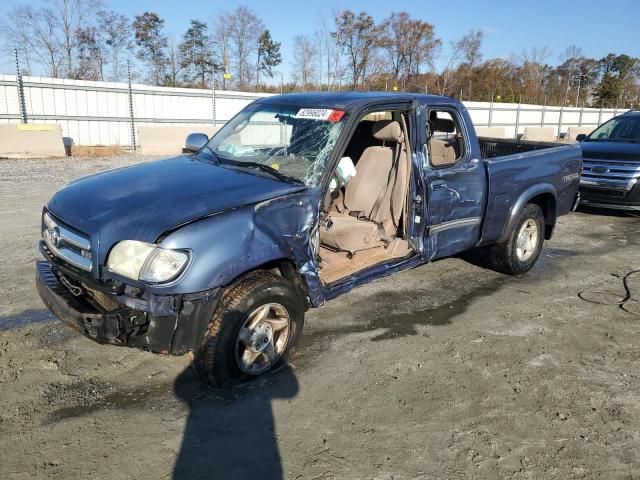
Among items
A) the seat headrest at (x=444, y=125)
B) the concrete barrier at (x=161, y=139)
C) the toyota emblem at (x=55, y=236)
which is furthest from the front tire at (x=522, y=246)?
the concrete barrier at (x=161, y=139)

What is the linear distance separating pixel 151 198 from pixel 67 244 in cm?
62

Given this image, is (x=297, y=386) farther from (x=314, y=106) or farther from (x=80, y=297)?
(x=314, y=106)

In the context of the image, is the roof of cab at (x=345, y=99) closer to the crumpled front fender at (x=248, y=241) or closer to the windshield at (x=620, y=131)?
the crumpled front fender at (x=248, y=241)

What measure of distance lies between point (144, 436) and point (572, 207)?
568 cm

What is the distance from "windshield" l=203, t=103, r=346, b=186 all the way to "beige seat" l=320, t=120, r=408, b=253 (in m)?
0.69

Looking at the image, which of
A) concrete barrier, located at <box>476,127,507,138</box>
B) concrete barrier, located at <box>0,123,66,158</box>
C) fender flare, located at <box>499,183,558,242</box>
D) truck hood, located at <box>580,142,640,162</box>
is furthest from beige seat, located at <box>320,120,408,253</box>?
concrete barrier, located at <box>476,127,507,138</box>

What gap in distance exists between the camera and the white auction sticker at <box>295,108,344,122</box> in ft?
13.2

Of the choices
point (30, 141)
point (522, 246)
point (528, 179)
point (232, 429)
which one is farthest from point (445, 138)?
point (30, 141)

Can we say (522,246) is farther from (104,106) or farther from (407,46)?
(407,46)

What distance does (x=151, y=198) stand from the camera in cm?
330

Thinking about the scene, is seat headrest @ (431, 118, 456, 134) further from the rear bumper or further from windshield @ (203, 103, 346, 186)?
the rear bumper

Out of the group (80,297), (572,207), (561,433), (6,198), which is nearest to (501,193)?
(572,207)

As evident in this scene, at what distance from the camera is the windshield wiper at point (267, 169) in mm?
3705

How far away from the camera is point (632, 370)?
3803 millimetres
